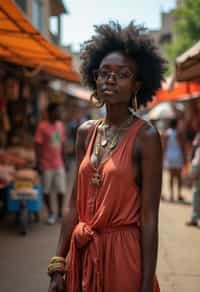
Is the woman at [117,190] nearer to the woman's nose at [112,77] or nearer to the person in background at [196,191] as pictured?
the woman's nose at [112,77]

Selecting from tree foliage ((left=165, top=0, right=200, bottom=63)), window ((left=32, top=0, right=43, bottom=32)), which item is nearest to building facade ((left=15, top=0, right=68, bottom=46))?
window ((left=32, top=0, right=43, bottom=32))

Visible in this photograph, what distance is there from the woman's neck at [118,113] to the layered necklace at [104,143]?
0.8 inches

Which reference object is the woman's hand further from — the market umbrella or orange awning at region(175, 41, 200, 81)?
the market umbrella

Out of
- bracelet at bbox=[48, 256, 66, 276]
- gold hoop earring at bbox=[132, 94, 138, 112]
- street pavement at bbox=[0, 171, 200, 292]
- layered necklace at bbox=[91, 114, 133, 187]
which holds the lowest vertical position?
street pavement at bbox=[0, 171, 200, 292]

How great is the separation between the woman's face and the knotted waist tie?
0.60 metres

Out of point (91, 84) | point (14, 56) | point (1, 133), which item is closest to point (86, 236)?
point (91, 84)

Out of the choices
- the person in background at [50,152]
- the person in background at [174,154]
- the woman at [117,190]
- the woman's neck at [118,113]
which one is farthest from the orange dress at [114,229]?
the person in background at [174,154]

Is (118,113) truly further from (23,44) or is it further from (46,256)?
(23,44)

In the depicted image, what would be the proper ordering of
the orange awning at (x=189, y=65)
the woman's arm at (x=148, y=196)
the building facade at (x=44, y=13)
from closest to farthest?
the woman's arm at (x=148, y=196)
the orange awning at (x=189, y=65)
the building facade at (x=44, y=13)

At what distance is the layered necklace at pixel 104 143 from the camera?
2282 millimetres

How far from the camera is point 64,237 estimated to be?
2.50 metres

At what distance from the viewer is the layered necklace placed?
2282 millimetres

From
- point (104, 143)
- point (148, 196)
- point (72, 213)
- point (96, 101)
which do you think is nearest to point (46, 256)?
point (72, 213)

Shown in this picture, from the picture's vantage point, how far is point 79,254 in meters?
2.36
